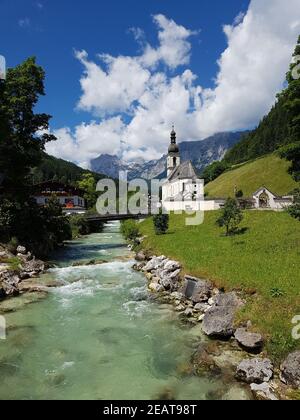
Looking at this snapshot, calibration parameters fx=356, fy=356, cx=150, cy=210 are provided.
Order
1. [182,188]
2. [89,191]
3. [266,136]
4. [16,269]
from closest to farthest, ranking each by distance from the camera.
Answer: [16,269] < [182,188] < [89,191] < [266,136]

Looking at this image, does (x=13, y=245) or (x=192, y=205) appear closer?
(x=13, y=245)

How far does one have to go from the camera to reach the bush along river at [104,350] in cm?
1414

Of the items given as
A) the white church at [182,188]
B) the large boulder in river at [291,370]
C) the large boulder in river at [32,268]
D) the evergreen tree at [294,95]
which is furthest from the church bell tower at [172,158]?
the large boulder in river at [291,370]

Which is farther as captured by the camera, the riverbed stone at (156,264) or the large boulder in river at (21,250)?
the large boulder in river at (21,250)

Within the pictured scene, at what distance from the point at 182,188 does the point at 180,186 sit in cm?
132

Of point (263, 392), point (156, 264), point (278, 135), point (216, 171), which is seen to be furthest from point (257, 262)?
point (278, 135)

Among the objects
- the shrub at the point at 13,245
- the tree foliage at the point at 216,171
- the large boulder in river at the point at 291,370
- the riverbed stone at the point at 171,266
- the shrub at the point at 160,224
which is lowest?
the large boulder in river at the point at 291,370

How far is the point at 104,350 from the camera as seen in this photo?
1770 centimetres

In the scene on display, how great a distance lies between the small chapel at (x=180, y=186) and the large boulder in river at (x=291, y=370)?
55.3 m

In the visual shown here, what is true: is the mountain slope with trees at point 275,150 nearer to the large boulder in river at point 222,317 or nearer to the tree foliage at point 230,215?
the tree foliage at point 230,215

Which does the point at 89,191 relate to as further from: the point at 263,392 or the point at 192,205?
the point at 263,392

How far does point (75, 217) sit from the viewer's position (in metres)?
70.5

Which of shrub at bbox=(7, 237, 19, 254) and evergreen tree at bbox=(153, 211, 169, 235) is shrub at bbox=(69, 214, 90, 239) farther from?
shrub at bbox=(7, 237, 19, 254)

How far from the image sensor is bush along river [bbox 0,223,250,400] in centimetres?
1414
